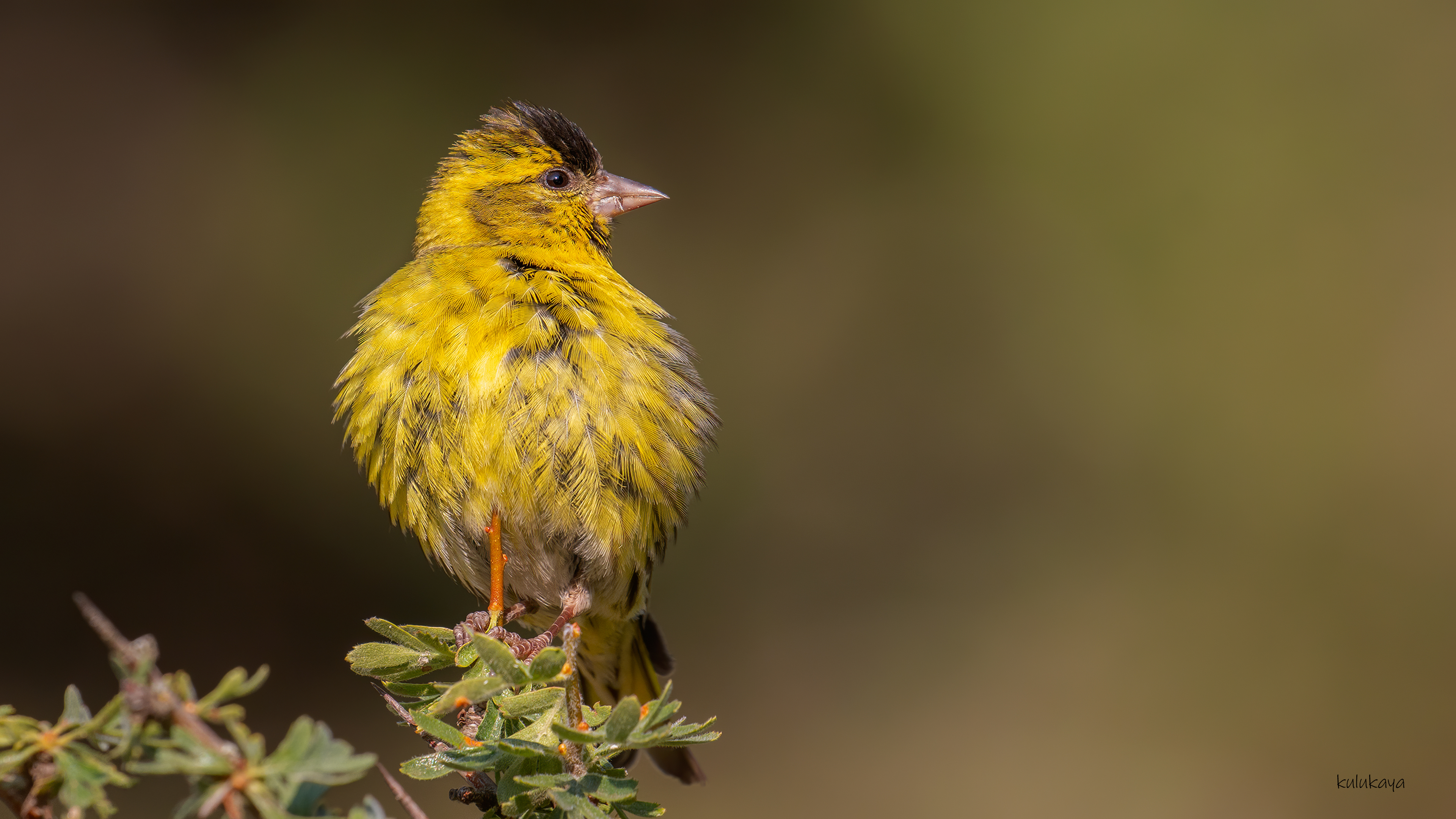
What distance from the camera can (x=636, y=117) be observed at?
8.11 meters

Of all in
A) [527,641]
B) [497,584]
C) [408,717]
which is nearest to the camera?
[408,717]

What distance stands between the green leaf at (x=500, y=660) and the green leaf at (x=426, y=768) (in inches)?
6.5

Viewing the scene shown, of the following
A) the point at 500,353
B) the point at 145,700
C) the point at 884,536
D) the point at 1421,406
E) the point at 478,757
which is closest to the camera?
the point at 145,700

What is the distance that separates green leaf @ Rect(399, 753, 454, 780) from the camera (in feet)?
5.67

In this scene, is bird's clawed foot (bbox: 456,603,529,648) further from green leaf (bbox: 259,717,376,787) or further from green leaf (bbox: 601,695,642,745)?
green leaf (bbox: 259,717,376,787)

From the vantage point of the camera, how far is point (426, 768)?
1.74 meters

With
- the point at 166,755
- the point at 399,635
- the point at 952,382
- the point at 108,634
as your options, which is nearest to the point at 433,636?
the point at 399,635

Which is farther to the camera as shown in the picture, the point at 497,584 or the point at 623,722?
the point at 497,584

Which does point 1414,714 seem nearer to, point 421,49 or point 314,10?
point 421,49

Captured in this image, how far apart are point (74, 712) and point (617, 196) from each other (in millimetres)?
2960

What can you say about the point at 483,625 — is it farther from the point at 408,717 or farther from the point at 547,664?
the point at 547,664

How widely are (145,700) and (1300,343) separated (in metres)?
7.45

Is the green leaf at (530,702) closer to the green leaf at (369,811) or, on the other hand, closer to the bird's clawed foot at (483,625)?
the bird's clawed foot at (483,625)

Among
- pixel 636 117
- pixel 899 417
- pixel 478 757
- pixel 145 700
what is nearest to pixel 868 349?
pixel 899 417
